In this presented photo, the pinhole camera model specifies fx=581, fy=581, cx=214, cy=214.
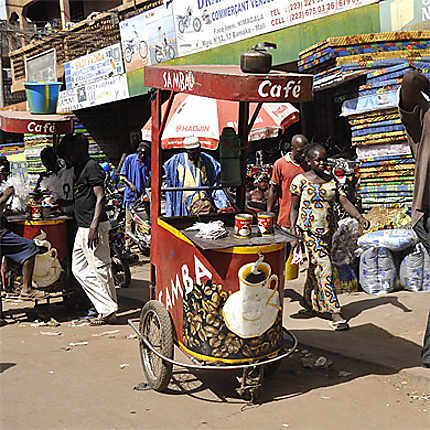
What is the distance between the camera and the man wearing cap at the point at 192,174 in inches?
262

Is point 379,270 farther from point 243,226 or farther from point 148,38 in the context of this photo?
point 148,38

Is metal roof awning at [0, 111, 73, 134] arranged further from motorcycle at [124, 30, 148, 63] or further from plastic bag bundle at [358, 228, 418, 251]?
motorcycle at [124, 30, 148, 63]

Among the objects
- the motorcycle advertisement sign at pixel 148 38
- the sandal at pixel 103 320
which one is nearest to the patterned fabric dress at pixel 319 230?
the sandal at pixel 103 320

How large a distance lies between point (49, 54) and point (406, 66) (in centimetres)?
1238

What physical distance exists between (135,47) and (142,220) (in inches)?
219

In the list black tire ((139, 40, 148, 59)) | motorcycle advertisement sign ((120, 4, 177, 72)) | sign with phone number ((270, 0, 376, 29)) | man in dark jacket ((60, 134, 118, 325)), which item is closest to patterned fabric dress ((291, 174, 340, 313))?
man in dark jacket ((60, 134, 118, 325))

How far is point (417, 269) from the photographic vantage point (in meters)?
6.57

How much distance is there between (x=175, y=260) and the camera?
4238 millimetres

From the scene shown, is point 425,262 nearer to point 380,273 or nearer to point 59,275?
point 380,273

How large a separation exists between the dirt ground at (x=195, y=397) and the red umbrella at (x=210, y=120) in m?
3.97

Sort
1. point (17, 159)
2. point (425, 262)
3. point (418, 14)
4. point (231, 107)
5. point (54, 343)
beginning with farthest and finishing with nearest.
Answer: point (17, 159)
point (231, 107)
point (418, 14)
point (425, 262)
point (54, 343)

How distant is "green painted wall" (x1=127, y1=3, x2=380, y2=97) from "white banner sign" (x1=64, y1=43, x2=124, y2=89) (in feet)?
9.33

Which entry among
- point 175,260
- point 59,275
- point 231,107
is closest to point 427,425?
point 175,260

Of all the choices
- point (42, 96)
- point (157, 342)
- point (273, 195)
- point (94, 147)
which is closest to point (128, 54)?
point (94, 147)
